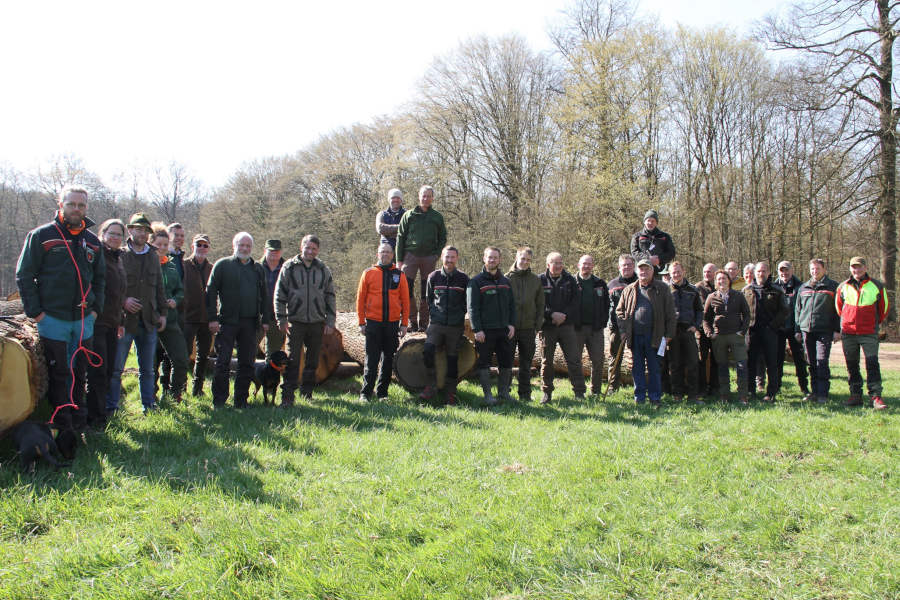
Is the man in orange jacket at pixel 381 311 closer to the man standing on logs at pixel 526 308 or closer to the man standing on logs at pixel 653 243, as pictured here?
the man standing on logs at pixel 526 308

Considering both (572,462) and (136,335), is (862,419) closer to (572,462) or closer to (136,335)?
(572,462)

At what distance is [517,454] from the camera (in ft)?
15.6

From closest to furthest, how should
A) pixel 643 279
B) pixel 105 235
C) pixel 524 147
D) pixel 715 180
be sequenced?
pixel 105 235 → pixel 643 279 → pixel 715 180 → pixel 524 147

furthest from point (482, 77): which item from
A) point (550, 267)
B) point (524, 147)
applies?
point (550, 267)

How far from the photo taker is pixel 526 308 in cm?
736

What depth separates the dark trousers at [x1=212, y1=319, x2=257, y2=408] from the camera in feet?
20.7

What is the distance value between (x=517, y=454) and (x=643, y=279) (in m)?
3.62

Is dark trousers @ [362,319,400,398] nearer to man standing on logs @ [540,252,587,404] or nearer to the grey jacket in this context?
the grey jacket

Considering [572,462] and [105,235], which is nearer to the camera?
[572,462]

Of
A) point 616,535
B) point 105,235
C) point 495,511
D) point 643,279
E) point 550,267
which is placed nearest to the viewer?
point 616,535

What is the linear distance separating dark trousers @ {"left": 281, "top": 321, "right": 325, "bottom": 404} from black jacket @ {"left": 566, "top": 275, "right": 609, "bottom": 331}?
3593 millimetres

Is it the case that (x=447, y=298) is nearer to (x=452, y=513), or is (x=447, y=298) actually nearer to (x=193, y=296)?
(x=193, y=296)

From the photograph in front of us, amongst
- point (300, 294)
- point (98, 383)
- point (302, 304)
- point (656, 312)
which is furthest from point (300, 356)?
point (656, 312)

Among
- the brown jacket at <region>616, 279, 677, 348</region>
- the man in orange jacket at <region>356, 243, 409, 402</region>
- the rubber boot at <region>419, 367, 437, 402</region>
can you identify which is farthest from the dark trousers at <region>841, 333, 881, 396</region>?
the man in orange jacket at <region>356, 243, 409, 402</region>
